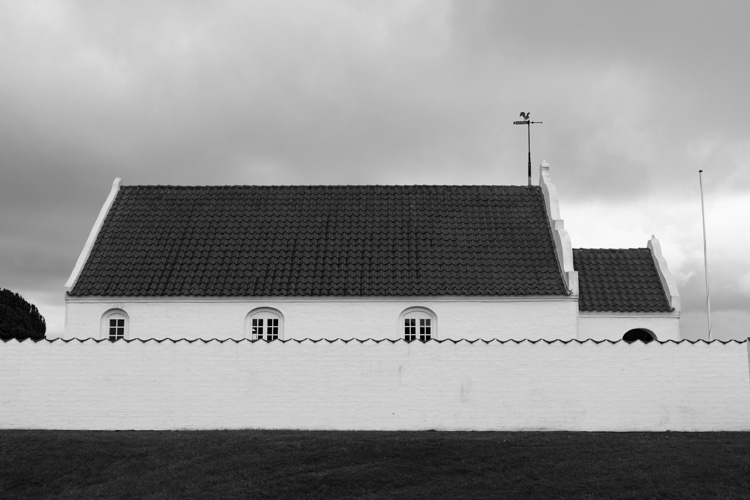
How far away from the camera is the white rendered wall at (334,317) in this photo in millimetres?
26016

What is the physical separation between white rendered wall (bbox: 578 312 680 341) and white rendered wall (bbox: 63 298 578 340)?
1570 millimetres

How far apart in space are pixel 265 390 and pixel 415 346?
4.22 m

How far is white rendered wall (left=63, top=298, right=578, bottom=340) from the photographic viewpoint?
26016mm

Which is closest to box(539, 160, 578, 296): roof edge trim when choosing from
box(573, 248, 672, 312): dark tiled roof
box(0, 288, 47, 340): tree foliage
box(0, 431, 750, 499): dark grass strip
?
box(573, 248, 672, 312): dark tiled roof

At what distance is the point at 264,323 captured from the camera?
87.2 feet

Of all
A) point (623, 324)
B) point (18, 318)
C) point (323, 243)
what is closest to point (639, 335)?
point (623, 324)

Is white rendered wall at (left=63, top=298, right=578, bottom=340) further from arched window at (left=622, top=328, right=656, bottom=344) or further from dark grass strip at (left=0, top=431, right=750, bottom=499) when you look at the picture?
dark grass strip at (left=0, top=431, right=750, bottom=499)

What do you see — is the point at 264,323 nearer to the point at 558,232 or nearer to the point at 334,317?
the point at 334,317

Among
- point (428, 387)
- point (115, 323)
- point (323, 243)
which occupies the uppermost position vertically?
point (323, 243)

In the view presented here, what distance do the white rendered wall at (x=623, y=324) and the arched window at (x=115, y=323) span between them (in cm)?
1557

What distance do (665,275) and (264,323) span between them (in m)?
14.3

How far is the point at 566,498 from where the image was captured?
1441cm

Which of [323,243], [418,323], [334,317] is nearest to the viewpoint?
[334,317]

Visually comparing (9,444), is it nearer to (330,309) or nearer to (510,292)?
(330,309)
